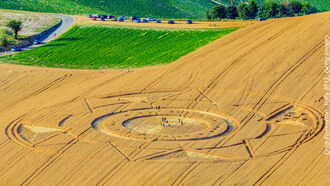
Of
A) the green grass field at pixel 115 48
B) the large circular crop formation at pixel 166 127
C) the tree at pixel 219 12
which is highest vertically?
the tree at pixel 219 12

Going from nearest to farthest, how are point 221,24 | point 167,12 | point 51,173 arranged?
point 51,173 → point 221,24 → point 167,12

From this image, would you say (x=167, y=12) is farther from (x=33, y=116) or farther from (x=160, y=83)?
(x=33, y=116)

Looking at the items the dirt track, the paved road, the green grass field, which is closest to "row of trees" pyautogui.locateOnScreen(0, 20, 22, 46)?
the paved road

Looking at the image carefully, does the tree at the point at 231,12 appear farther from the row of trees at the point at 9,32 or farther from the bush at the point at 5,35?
the bush at the point at 5,35

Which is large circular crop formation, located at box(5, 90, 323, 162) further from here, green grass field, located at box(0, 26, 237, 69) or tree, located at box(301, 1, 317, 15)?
tree, located at box(301, 1, 317, 15)

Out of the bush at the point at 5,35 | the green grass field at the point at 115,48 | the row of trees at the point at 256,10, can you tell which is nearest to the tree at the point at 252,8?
the row of trees at the point at 256,10

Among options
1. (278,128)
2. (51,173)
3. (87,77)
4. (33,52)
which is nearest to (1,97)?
(87,77)

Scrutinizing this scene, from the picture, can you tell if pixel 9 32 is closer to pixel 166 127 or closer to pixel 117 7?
pixel 117 7
